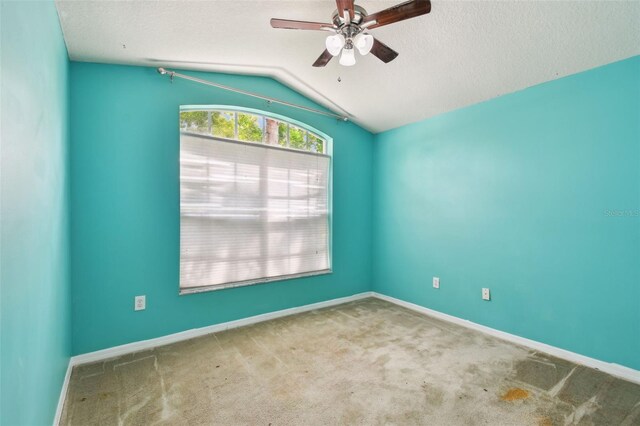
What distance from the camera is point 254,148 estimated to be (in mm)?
3133

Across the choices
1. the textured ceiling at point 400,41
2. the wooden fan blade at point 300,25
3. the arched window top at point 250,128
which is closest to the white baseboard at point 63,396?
the arched window top at point 250,128

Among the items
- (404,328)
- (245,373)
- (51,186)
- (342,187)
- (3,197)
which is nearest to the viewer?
(3,197)

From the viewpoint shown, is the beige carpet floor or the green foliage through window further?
the green foliage through window

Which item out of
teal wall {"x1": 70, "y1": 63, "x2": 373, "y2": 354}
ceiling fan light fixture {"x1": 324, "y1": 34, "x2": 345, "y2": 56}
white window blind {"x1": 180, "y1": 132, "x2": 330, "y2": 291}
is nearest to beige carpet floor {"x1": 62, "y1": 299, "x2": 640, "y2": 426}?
teal wall {"x1": 70, "y1": 63, "x2": 373, "y2": 354}

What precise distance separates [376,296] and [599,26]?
11.4 ft

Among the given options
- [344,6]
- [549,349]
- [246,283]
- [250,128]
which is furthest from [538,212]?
[250,128]

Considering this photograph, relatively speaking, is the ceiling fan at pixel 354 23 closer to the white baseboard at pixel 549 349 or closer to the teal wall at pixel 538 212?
the teal wall at pixel 538 212

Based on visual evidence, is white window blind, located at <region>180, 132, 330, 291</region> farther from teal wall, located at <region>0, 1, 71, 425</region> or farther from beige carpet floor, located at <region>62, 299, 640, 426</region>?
teal wall, located at <region>0, 1, 71, 425</region>

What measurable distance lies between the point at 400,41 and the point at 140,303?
3.16 metres

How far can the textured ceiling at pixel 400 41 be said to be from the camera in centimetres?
186

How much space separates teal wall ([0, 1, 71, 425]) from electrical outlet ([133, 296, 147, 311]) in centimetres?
59

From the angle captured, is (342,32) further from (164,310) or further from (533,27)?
(164,310)

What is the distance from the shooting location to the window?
110 inches

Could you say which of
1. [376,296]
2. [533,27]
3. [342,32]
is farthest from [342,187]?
[533,27]
